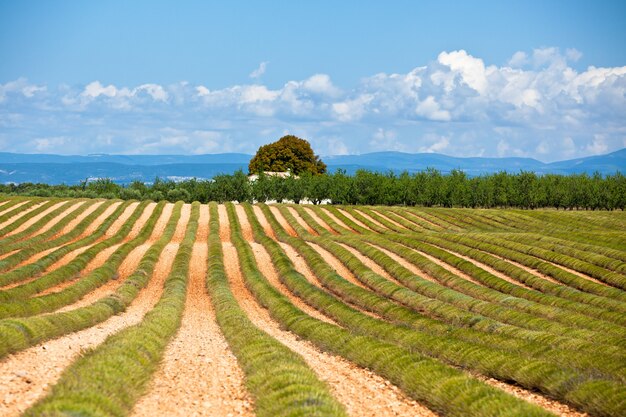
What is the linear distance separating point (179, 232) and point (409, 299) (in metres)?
36.0

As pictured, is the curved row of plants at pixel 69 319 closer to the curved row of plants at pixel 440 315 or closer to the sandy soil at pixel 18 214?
the curved row of plants at pixel 440 315

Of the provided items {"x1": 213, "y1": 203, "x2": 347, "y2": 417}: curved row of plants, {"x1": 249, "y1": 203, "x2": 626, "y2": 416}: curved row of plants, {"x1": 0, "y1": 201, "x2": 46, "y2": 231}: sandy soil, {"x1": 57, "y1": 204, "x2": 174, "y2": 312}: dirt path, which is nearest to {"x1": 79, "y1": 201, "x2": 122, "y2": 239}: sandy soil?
{"x1": 57, "y1": 204, "x2": 174, "y2": 312}: dirt path

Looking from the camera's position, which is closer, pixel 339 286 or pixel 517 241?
pixel 339 286

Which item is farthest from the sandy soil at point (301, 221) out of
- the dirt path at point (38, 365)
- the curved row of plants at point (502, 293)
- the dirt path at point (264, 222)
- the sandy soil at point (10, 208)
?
the dirt path at point (38, 365)

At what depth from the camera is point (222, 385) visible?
15812mm

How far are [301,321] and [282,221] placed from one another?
50.7m

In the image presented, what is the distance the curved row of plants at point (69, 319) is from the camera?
59.5 ft

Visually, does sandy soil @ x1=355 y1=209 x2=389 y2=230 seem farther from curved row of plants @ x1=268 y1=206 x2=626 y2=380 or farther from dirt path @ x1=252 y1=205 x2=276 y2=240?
curved row of plants @ x1=268 y1=206 x2=626 y2=380

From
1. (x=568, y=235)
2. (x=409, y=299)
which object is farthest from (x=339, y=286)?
(x=568, y=235)

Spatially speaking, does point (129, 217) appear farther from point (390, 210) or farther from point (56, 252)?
point (390, 210)

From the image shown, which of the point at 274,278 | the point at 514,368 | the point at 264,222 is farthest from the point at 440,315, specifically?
the point at 264,222

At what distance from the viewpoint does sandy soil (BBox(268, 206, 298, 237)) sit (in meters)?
69.8

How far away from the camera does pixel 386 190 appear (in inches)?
4951

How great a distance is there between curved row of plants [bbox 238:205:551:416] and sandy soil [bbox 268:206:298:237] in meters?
34.6
